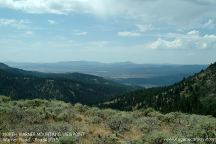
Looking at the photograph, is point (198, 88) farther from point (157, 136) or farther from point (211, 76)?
point (157, 136)

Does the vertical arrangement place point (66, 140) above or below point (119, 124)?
above

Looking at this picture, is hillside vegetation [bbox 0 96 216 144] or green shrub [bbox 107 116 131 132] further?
green shrub [bbox 107 116 131 132]

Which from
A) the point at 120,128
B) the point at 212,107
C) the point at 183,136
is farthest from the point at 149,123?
the point at 212,107

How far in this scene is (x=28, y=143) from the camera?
68.6ft

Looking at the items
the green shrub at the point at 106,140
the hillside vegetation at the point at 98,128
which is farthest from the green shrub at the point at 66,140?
the green shrub at the point at 106,140

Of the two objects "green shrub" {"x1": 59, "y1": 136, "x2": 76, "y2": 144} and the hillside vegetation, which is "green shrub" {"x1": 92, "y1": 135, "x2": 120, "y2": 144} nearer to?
the hillside vegetation

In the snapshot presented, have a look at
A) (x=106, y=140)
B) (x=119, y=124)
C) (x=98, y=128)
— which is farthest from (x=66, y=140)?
(x=119, y=124)

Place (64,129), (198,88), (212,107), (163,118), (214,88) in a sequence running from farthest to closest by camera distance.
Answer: (198,88)
(214,88)
(212,107)
(163,118)
(64,129)

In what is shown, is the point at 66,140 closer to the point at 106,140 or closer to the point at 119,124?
the point at 106,140

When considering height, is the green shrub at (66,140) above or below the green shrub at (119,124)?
above

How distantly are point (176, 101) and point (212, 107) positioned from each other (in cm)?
3792

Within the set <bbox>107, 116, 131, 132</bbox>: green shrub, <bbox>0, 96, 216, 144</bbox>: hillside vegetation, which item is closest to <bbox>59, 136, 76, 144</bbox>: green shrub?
<bbox>0, 96, 216, 144</bbox>: hillside vegetation

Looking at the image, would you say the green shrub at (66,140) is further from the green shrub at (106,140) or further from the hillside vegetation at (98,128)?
the green shrub at (106,140)

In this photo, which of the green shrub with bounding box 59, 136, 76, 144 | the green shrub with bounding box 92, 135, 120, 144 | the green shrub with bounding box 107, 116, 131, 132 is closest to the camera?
the green shrub with bounding box 59, 136, 76, 144
